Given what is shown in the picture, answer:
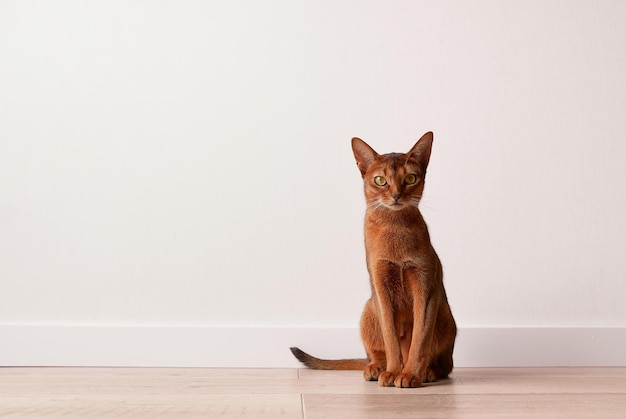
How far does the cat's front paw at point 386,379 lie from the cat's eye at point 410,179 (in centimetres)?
46

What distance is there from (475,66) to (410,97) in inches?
9.0

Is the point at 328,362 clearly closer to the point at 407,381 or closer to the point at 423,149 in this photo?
the point at 407,381

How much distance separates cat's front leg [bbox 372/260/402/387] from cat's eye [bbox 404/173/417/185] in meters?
0.20

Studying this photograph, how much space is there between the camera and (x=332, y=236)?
2.46 m

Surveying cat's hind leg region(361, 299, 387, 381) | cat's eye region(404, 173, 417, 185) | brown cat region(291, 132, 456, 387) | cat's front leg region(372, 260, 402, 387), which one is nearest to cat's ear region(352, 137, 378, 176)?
brown cat region(291, 132, 456, 387)

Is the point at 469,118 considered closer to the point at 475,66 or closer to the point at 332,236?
the point at 475,66

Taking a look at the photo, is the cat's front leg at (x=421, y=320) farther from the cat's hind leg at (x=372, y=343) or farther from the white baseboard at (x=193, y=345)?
the white baseboard at (x=193, y=345)

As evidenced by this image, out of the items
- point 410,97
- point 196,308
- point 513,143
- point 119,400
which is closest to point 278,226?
point 196,308

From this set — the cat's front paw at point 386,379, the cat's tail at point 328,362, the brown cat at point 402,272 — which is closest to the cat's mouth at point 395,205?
the brown cat at point 402,272

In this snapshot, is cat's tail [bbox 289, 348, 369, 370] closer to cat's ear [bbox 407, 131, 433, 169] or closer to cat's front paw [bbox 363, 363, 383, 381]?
cat's front paw [bbox 363, 363, 383, 381]

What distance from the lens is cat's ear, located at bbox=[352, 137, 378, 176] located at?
2.03 meters

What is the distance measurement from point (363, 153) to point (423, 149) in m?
0.15

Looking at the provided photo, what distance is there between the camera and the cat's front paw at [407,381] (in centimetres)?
185

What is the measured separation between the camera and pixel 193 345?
2402 millimetres
